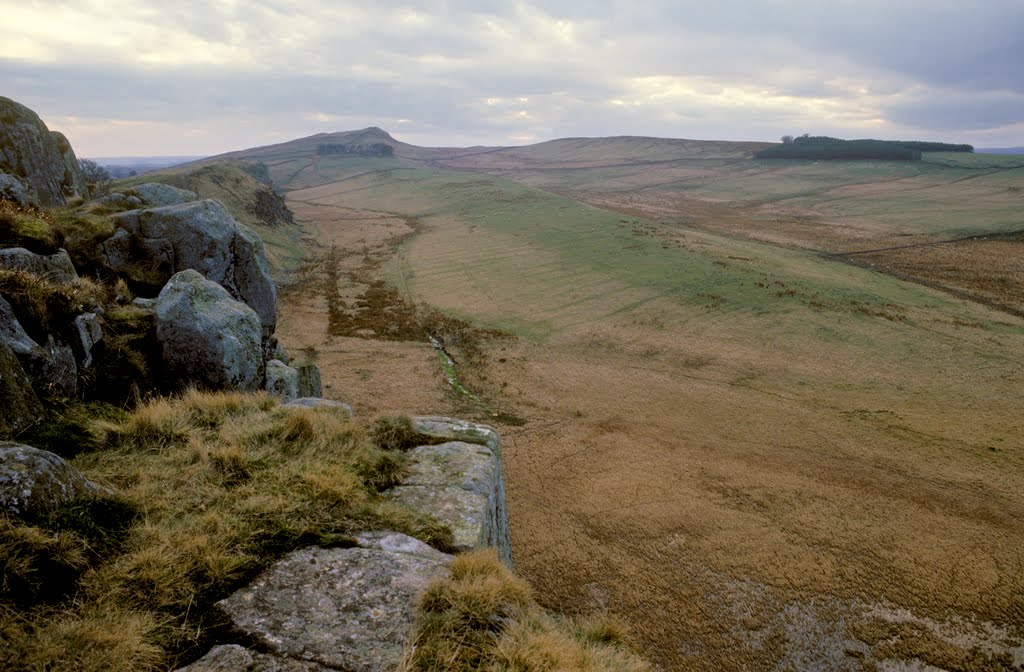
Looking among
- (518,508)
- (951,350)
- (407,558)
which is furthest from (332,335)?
(951,350)

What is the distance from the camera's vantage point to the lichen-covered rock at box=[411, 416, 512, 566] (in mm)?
7199

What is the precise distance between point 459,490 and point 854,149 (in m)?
146

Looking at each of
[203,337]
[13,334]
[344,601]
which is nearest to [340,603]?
[344,601]

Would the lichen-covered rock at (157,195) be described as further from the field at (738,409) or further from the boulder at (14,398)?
the boulder at (14,398)

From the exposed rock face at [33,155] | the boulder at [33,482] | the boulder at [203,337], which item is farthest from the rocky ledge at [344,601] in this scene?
the exposed rock face at [33,155]

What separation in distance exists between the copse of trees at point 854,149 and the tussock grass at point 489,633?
14295cm

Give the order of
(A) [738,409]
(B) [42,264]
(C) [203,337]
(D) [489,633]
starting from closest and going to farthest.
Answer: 1. (D) [489,633]
2. (B) [42,264]
3. (C) [203,337]
4. (A) [738,409]

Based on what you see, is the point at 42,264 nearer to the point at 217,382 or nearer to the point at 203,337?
the point at 203,337

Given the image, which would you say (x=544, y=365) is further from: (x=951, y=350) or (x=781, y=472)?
(x=951, y=350)

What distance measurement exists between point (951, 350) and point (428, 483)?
28.7 meters

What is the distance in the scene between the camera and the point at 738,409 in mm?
21125

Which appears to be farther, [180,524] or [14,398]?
[14,398]

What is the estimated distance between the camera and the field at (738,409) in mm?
11320

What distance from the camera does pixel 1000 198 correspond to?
68938mm
